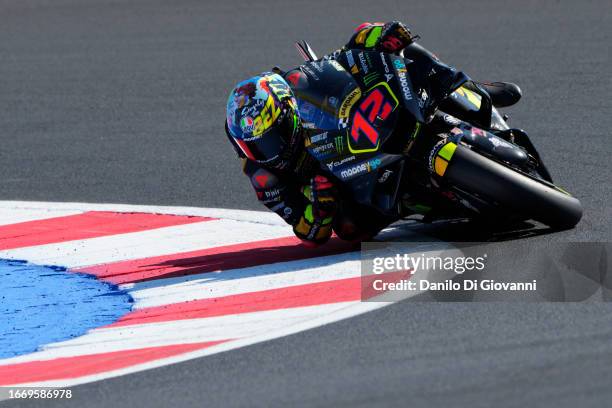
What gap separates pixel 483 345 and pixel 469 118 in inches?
102

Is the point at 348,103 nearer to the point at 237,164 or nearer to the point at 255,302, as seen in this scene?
the point at 255,302

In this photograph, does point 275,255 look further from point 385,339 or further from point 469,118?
point 385,339

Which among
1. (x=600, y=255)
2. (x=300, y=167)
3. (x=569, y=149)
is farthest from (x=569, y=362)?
(x=569, y=149)

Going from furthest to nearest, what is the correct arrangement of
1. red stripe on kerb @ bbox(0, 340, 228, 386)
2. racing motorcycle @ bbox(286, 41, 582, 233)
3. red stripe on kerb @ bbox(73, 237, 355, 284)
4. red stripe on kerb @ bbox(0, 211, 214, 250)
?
red stripe on kerb @ bbox(0, 211, 214, 250) → red stripe on kerb @ bbox(73, 237, 355, 284) → racing motorcycle @ bbox(286, 41, 582, 233) → red stripe on kerb @ bbox(0, 340, 228, 386)

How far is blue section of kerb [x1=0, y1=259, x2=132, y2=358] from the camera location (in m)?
6.70

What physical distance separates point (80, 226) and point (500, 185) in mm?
3399

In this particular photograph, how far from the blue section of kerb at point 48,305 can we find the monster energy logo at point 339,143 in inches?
59.9

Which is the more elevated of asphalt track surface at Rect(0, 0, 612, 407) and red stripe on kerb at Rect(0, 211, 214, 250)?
asphalt track surface at Rect(0, 0, 612, 407)

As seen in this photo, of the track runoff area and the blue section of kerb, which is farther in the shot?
the blue section of kerb

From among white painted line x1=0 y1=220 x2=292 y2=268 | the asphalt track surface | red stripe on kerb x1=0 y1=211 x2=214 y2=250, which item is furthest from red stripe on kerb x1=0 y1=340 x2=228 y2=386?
red stripe on kerb x1=0 y1=211 x2=214 y2=250

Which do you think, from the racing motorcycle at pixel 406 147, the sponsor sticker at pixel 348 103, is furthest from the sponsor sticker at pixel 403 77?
the sponsor sticker at pixel 348 103

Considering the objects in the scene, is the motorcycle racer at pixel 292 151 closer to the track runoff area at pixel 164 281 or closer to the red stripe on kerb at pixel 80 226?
the track runoff area at pixel 164 281

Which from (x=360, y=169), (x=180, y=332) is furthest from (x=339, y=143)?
(x=180, y=332)

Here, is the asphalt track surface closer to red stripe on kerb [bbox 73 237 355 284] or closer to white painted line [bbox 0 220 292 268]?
white painted line [bbox 0 220 292 268]
